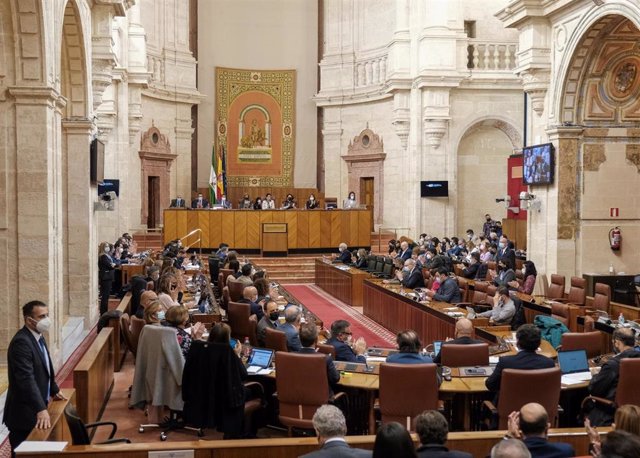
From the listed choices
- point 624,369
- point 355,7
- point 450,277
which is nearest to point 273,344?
point 624,369

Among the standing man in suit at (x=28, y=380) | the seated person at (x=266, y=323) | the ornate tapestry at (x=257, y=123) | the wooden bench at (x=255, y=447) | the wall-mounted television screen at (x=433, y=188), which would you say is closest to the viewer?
the wooden bench at (x=255, y=447)

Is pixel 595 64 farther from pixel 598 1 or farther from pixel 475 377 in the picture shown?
pixel 475 377

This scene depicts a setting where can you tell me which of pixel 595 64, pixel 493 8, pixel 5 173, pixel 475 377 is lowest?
pixel 475 377

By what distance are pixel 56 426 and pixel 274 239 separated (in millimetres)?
16354

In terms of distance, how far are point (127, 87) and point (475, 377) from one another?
17182mm

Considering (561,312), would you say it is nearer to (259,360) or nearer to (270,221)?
(259,360)

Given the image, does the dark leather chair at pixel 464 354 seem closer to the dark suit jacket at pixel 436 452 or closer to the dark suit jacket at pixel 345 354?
the dark suit jacket at pixel 345 354

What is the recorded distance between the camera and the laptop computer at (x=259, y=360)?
275 inches

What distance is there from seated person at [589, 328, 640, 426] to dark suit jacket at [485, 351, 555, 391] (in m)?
0.44

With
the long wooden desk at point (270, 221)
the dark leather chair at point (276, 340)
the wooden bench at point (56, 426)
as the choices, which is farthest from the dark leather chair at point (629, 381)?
the long wooden desk at point (270, 221)

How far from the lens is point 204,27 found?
26406mm

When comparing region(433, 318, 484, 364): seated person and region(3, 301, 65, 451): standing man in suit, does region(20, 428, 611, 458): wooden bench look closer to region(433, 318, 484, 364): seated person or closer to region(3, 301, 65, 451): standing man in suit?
region(3, 301, 65, 451): standing man in suit

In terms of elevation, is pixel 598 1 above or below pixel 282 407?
above

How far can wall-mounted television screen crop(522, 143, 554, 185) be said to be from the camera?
1341 centimetres
